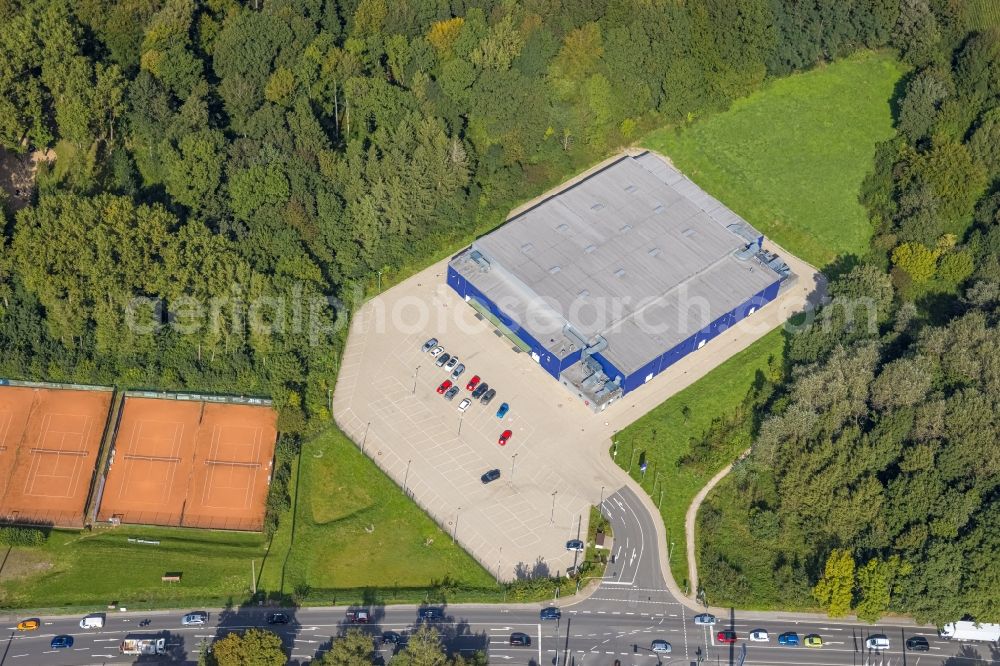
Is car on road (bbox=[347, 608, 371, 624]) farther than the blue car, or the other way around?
car on road (bbox=[347, 608, 371, 624])

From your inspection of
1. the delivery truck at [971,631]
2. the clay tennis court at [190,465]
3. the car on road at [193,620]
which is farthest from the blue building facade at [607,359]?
the car on road at [193,620]

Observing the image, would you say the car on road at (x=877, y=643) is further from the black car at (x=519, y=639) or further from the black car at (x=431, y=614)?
the black car at (x=431, y=614)

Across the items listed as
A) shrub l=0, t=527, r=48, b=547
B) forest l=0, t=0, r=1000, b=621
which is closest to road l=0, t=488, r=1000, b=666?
forest l=0, t=0, r=1000, b=621

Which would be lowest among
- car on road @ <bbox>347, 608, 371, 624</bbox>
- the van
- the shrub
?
the van

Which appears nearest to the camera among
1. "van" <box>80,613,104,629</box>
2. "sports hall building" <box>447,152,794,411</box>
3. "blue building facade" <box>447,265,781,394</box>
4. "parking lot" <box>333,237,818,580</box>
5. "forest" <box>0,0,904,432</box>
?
"van" <box>80,613,104,629</box>

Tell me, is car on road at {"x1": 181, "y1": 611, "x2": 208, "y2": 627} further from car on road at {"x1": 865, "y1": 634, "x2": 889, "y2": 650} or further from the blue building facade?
car on road at {"x1": 865, "y1": 634, "x2": 889, "y2": 650}

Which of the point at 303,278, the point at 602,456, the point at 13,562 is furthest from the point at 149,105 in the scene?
the point at 602,456

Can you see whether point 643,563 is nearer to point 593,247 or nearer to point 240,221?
point 593,247
